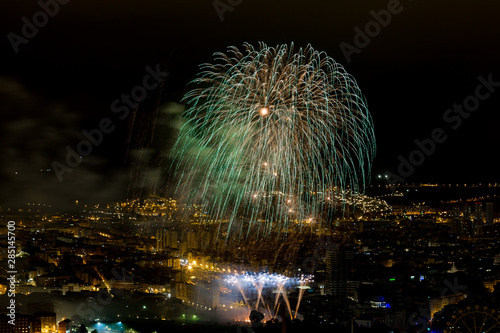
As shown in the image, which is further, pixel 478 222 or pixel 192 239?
pixel 478 222

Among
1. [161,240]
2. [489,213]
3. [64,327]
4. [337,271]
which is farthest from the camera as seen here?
[489,213]

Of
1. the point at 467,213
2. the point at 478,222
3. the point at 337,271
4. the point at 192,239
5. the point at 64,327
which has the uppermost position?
the point at 467,213

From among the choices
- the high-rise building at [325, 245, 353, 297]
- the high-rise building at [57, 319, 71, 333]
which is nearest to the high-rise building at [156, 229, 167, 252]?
the high-rise building at [325, 245, 353, 297]

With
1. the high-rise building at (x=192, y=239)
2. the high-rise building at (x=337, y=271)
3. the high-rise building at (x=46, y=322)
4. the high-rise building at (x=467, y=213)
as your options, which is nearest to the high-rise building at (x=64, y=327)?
the high-rise building at (x=46, y=322)

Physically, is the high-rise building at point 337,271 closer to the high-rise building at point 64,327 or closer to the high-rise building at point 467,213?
the high-rise building at point 64,327

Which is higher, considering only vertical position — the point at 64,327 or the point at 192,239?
the point at 192,239

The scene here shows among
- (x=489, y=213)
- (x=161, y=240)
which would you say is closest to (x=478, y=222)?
(x=489, y=213)

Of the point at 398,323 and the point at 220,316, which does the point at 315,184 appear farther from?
the point at 398,323

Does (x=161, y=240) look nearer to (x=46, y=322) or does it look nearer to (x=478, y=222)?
(x=46, y=322)
